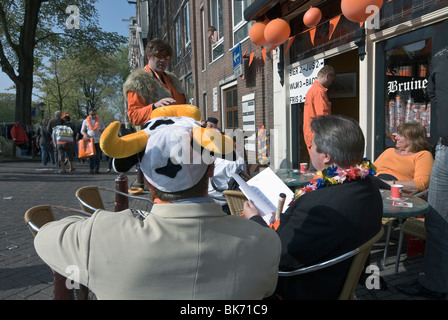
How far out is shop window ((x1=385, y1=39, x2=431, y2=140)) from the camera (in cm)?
465

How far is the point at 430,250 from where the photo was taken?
269 cm

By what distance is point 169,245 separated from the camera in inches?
42.7

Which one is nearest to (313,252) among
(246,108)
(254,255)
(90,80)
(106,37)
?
(254,255)

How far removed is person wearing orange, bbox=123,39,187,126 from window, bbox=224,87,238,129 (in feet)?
27.0

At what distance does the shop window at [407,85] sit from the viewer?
4652mm

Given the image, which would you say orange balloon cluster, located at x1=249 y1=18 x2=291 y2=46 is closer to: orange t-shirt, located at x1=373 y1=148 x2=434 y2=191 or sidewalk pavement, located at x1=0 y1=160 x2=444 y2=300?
orange t-shirt, located at x1=373 y1=148 x2=434 y2=191

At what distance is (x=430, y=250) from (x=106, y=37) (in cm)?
2335

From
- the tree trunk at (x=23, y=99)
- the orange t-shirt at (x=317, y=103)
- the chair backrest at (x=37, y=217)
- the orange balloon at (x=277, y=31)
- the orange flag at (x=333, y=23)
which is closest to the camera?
the chair backrest at (x=37, y=217)

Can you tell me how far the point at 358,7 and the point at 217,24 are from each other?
8.31 metres

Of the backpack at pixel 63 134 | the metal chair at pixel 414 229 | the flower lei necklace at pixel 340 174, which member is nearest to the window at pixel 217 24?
the backpack at pixel 63 134

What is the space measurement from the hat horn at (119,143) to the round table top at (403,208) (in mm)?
1931

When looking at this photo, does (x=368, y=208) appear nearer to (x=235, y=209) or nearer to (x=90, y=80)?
(x=235, y=209)

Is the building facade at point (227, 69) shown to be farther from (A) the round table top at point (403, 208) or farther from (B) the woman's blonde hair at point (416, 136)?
(A) the round table top at point (403, 208)

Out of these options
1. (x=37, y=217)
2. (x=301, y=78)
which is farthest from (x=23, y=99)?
(x=37, y=217)
